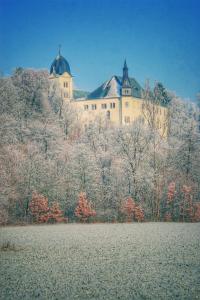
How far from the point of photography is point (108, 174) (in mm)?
32250

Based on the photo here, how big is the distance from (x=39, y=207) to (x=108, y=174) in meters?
7.12

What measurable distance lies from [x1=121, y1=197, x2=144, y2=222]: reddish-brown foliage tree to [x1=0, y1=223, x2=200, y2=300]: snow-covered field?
5.52 meters

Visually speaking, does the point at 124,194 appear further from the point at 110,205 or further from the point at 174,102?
the point at 174,102

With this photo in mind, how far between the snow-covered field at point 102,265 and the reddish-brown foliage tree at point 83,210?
5.41 metres

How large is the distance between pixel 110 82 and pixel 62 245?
147 ft

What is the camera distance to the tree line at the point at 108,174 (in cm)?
2858

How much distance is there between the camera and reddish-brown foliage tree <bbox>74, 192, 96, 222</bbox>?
93.0 feet

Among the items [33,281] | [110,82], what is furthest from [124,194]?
[110,82]

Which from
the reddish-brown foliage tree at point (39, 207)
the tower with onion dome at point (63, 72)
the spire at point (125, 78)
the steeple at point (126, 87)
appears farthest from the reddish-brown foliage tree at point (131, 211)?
the spire at point (125, 78)

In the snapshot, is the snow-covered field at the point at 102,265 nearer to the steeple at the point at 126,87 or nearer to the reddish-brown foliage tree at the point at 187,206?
the reddish-brown foliage tree at the point at 187,206

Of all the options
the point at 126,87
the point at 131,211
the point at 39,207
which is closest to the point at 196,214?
the point at 131,211

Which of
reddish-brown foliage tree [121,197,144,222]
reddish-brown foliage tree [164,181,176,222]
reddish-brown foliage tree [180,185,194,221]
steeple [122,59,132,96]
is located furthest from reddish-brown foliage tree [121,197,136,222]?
steeple [122,59,132,96]

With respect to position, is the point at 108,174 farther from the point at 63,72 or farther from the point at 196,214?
the point at 63,72

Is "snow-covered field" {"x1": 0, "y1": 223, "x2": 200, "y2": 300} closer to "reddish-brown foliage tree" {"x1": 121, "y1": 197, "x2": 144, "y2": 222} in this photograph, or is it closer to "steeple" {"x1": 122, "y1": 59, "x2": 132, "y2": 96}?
"reddish-brown foliage tree" {"x1": 121, "y1": 197, "x2": 144, "y2": 222}
